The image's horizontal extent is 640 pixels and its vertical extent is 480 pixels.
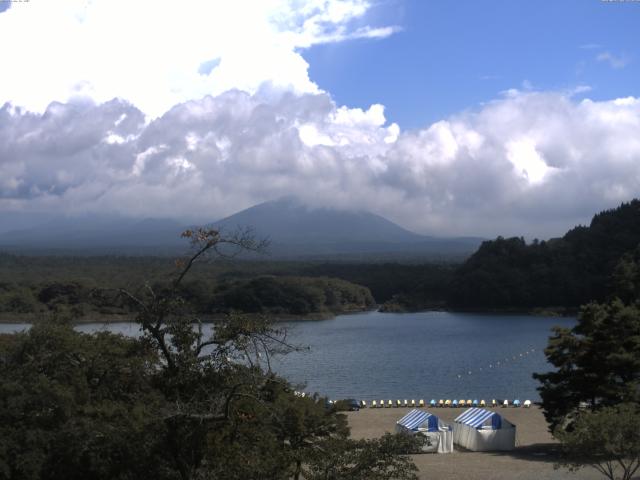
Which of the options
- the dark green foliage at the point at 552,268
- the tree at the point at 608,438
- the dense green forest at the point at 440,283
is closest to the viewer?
the tree at the point at 608,438

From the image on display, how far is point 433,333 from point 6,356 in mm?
44144

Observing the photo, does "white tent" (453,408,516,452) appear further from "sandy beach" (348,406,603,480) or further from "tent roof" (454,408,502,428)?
"sandy beach" (348,406,603,480)

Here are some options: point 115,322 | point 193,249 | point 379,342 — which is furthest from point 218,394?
point 115,322

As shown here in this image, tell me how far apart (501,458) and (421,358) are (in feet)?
77.2

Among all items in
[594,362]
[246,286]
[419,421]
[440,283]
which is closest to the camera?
[594,362]

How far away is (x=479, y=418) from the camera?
1880cm

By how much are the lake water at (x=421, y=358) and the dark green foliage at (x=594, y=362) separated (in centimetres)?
582

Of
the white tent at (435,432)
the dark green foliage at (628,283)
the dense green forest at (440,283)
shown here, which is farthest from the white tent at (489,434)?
the dense green forest at (440,283)

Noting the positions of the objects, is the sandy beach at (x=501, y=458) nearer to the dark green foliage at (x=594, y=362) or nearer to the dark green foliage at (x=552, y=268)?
the dark green foliage at (x=594, y=362)

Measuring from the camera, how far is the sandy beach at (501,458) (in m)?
14.7

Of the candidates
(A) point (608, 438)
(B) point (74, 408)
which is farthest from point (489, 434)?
(B) point (74, 408)

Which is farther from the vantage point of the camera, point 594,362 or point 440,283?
point 440,283

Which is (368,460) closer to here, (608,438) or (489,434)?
(608,438)

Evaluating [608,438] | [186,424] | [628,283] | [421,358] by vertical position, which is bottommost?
[421,358]
